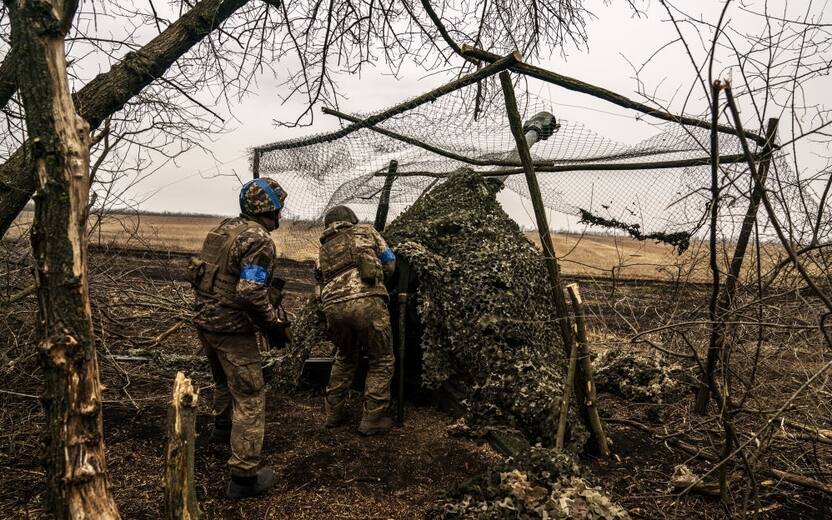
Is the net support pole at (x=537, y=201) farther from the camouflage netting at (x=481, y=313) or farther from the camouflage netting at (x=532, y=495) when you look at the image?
the camouflage netting at (x=532, y=495)

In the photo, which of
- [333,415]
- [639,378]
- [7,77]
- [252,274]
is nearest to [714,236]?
[252,274]

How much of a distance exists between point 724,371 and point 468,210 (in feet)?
10.2

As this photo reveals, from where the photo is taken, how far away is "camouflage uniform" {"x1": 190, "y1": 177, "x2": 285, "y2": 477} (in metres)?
3.91

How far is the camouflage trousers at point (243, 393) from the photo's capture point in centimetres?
385

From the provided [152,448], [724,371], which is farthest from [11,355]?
[724,371]

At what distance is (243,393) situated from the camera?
402 centimetres

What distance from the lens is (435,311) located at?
515 cm

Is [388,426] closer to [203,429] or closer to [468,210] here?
[203,429]

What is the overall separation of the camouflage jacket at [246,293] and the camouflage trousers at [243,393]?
10 cm

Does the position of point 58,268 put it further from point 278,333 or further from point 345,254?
point 345,254

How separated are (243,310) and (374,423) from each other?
5.38 ft

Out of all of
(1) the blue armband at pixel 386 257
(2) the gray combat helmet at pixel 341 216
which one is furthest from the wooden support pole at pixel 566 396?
(2) the gray combat helmet at pixel 341 216

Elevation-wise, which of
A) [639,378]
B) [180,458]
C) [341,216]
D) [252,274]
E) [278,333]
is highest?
[341,216]

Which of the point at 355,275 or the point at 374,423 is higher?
the point at 355,275
